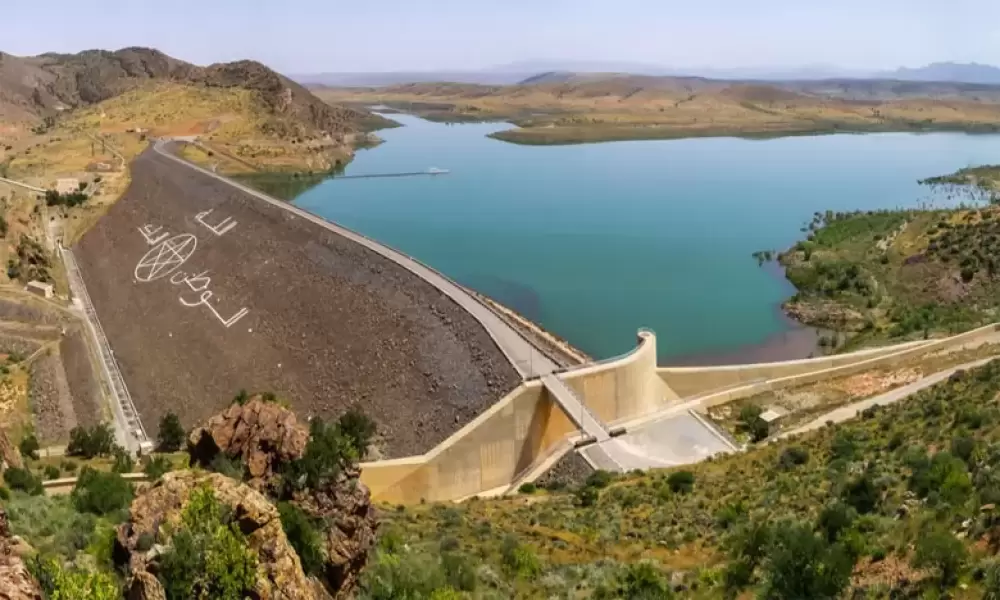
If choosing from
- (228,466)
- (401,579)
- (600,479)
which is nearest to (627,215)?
(600,479)

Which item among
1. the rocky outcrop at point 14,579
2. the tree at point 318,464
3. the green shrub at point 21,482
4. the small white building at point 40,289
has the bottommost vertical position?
the small white building at point 40,289

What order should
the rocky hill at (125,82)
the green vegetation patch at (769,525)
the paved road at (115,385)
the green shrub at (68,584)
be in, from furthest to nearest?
the rocky hill at (125,82) → the paved road at (115,385) → the green vegetation patch at (769,525) → the green shrub at (68,584)

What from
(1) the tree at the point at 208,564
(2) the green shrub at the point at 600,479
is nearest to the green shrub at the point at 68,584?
(1) the tree at the point at 208,564


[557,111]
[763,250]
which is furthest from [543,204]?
[557,111]

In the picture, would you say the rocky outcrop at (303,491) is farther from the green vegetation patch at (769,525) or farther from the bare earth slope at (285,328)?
the bare earth slope at (285,328)

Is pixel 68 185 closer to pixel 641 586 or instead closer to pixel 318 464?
pixel 318 464

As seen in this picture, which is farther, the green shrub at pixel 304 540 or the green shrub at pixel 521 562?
the green shrub at pixel 521 562
